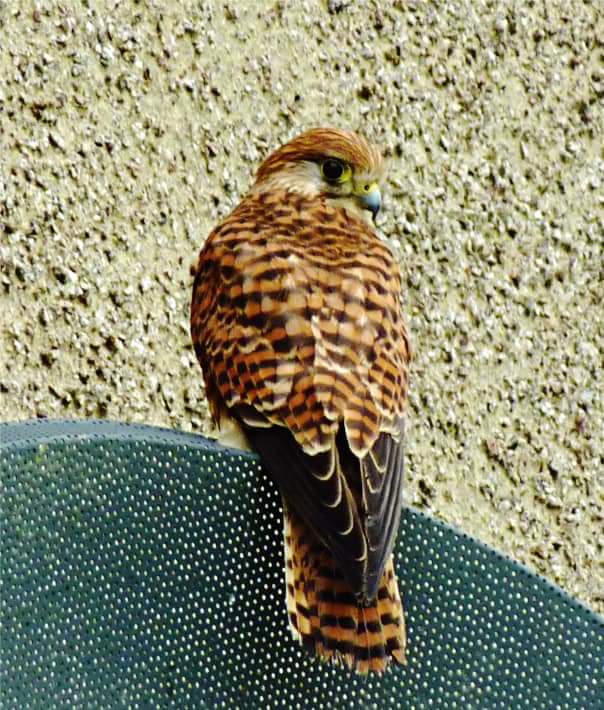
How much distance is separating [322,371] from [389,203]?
58.5 inches

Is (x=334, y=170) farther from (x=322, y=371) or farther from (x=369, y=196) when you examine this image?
(x=322, y=371)

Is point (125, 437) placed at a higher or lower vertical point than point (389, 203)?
higher

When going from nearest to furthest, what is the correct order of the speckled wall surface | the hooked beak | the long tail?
1. the long tail
2. the hooked beak
3. the speckled wall surface

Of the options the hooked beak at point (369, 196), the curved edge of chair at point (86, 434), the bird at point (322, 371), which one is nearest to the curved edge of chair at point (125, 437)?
the curved edge of chair at point (86, 434)

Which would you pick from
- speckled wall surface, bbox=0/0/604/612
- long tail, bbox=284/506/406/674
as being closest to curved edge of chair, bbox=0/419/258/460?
long tail, bbox=284/506/406/674

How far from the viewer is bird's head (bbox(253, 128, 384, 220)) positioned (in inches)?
104

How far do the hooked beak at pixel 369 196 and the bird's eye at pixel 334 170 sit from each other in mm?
45

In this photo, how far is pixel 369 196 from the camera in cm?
263

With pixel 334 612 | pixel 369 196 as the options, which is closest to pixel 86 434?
pixel 334 612

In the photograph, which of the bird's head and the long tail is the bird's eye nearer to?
the bird's head

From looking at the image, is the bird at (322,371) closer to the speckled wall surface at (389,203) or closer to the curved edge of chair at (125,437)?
the curved edge of chair at (125,437)

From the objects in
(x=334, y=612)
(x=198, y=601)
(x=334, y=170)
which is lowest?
(x=334, y=612)

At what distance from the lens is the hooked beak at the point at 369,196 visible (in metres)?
2.63

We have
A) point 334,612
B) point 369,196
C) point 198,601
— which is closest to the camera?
point 198,601
